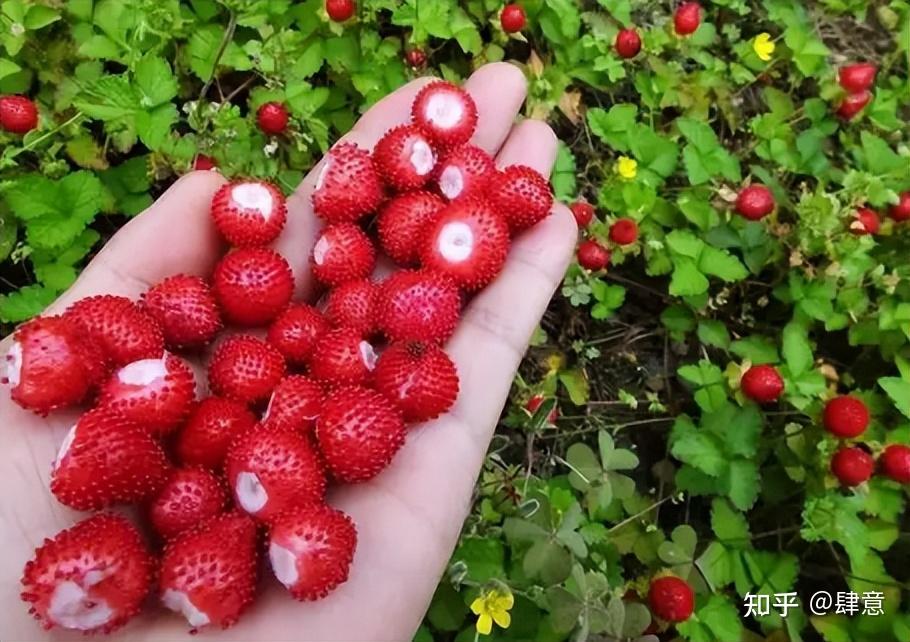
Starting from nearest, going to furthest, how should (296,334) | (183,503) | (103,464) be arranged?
1. (103,464)
2. (183,503)
3. (296,334)

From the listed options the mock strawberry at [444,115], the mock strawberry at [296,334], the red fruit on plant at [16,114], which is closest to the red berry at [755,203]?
the mock strawberry at [444,115]

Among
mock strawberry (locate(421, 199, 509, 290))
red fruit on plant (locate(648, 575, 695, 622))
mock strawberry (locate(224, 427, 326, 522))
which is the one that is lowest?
red fruit on plant (locate(648, 575, 695, 622))

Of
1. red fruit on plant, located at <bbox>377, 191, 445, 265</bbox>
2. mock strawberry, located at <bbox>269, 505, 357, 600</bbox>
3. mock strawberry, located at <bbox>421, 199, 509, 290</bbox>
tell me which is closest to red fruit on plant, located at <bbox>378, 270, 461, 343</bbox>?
mock strawberry, located at <bbox>421, 199, 509, 290</bbox>

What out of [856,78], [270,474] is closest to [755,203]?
[856,78]

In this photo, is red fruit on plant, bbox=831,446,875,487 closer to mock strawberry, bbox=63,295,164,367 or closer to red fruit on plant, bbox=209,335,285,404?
red fruit on plant, bbox=209,335,285,404

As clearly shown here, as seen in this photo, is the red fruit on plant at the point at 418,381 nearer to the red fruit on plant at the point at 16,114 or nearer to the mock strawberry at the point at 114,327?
the mock strawberry at the point at 114,327

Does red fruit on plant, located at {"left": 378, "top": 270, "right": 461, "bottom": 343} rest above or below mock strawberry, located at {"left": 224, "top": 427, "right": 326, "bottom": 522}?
above

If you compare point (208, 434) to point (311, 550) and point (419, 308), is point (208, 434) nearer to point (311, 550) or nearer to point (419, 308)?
point (311, 550)
